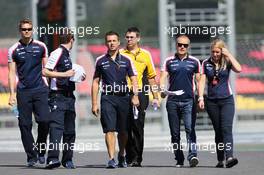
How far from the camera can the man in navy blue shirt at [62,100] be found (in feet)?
58.0

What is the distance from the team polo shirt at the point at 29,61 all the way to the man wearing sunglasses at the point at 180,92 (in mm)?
1773

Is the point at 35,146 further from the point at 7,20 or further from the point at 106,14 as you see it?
the point at 106,14

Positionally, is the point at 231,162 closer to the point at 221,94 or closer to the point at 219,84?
the point at 221,94

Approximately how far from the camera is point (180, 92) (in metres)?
18.2

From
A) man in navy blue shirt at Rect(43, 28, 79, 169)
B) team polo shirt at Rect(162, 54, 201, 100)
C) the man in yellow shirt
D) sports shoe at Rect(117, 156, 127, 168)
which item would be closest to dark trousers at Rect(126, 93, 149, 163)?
the man in yellow shirt

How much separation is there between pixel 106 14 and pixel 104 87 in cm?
5228

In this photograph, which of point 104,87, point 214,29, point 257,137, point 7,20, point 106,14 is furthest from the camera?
point 106,14

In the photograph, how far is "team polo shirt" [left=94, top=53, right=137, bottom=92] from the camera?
17.9 metres

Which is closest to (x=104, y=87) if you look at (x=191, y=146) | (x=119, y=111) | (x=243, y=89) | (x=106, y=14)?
(x=119, y=111)

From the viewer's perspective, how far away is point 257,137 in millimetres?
25594

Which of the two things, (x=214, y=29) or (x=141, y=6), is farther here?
(x=141, y=6)

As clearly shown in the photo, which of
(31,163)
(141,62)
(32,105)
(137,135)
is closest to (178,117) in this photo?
(137,135)

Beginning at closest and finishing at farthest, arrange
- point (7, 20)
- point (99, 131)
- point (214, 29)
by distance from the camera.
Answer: point (214, 29)
point (99, 131)
point (7, 20)

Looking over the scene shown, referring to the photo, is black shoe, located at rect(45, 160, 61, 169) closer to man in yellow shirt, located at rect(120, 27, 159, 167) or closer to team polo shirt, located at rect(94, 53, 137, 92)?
team polo shirt, located at rect(94, 53, 137, 92)
